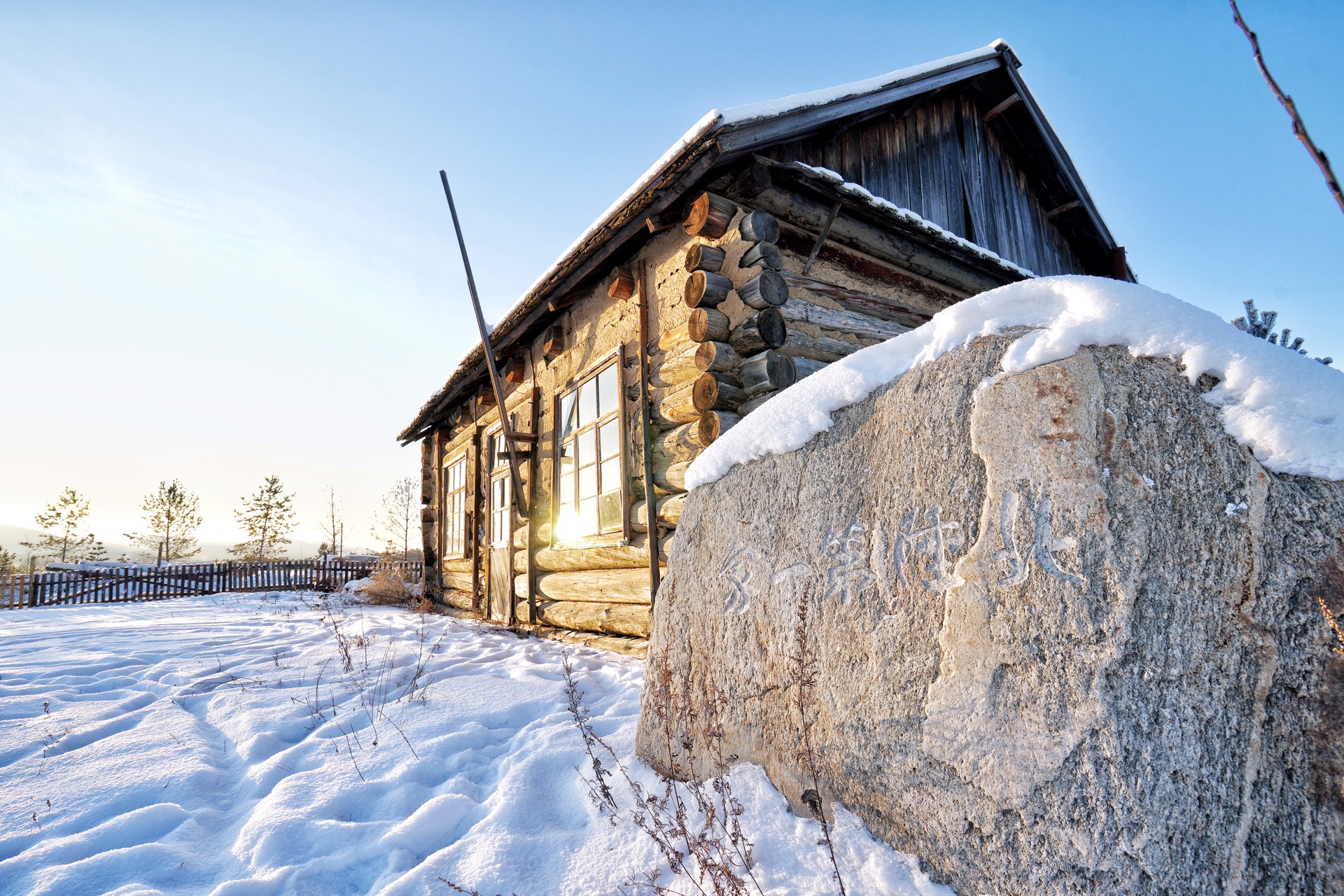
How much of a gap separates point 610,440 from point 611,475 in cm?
31

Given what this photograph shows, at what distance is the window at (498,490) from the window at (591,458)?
127cm

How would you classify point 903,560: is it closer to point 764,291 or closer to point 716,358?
point 716,358

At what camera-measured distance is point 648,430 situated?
493 cm

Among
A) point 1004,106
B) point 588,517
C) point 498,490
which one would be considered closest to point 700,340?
point 588,517

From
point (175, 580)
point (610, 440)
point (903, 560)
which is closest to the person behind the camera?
point (903, 560)

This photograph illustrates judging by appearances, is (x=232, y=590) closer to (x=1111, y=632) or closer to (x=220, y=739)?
(x=220, y=739)

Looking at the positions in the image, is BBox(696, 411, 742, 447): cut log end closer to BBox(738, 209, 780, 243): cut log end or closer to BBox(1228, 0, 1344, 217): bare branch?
BBox(738, 209, 780, 243): cut log end

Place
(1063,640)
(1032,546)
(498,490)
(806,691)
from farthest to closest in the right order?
1. (498,490)
2. (806,691)
3. (1032,546)
4. (1063,640)

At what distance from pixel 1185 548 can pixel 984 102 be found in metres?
7.51

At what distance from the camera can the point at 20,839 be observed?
6.34ft

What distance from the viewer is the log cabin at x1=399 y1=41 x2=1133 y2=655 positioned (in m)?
4.36

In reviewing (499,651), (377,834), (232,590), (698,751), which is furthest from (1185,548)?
(232,590)

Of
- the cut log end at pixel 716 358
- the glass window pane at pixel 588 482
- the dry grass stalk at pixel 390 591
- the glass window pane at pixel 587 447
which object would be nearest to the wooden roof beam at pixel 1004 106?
the cut log end at pixel 716 358

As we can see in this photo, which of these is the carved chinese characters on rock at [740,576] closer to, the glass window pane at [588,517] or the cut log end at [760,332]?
the cut log end at [760,332]
